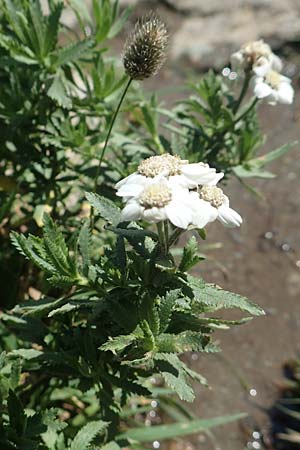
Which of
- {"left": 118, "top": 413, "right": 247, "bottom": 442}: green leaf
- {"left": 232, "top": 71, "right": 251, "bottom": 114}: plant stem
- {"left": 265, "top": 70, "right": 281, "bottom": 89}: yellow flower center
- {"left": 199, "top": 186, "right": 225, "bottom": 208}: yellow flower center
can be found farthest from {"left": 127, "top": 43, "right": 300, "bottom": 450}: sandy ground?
{"left": 199, "top": 186, "right": 225, "bottom": 208}: yellow flower center

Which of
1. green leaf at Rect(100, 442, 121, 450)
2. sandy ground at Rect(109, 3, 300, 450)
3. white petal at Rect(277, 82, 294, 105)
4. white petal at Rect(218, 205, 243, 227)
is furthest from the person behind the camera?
sandy ground at Rect(109, 3, 300, 450)

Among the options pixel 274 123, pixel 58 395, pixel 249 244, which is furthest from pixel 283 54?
pixel 58 395

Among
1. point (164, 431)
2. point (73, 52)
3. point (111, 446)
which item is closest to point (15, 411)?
point (111, 446)

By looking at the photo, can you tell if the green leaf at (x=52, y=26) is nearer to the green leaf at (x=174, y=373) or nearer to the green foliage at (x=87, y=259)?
the green foliage at (x=87, y=259)

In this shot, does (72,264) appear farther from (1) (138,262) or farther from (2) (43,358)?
(2) (43,358)

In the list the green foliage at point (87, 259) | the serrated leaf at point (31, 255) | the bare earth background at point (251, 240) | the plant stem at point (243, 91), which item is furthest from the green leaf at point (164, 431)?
the plant stem at point (243, 91)

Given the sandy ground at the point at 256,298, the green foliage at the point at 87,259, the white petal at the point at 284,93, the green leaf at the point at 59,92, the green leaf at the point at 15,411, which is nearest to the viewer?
the green foliage at the point at 87,259

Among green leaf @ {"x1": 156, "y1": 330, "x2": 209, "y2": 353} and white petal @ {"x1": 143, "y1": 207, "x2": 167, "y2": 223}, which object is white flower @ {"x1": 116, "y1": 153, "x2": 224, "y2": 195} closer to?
white petal @ {"x1": 143, "y1": 207, "x2": 167, "y2": 223}
